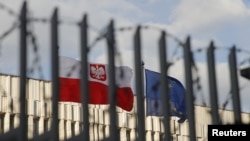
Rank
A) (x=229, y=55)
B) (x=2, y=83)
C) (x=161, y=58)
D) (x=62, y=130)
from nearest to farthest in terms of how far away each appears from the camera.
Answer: (x=161, y=58), (x=229, y=55), (x=2, y=83), (x=62, y=130)

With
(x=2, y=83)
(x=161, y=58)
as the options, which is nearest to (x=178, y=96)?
(x=161, y=58)

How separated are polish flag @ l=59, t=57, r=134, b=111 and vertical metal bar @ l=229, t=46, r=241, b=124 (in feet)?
15.7

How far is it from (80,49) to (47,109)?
972 inches

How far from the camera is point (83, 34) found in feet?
94.4

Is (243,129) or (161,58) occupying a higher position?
(161,58)

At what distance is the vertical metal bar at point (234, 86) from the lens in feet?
113

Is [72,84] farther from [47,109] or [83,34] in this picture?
[47,109]

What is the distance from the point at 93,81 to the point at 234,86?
6.53 meters

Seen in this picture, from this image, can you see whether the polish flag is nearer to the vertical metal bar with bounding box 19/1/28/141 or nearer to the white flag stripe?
the white flag stripe

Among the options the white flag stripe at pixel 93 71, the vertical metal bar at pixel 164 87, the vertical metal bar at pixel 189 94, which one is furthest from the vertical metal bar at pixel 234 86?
the white flag stripe at pixel 93 71

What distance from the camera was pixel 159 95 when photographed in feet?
118

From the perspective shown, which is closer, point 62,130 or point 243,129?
point 243,129

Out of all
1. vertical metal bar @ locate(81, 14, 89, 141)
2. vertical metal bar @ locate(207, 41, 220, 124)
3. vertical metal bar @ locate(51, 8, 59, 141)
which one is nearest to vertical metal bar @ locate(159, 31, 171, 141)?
vertical metal bar @ locate(207, 41, 220, 124)

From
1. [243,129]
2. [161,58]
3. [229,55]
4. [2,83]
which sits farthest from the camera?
[2,83]
